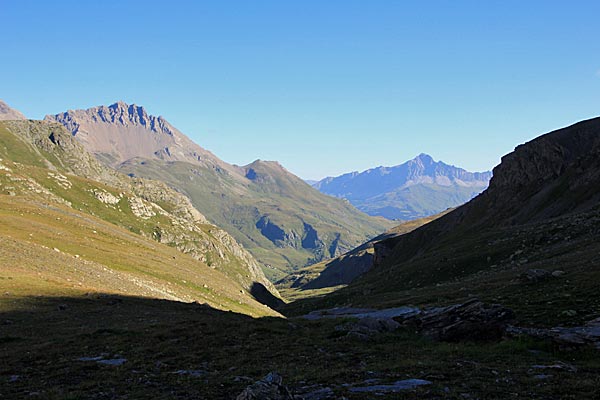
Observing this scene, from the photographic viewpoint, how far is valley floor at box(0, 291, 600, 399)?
15.3 metres

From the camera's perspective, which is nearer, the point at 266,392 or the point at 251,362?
the point at 266,392

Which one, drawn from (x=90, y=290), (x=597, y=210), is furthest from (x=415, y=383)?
(x=597, y=210)

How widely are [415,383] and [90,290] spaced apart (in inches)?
1688

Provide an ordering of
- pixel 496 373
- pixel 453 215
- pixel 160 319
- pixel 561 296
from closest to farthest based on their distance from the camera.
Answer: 1. pixel 496 373
2. pixel 561 296
3. pixel 160 319
4. pixel 453 215

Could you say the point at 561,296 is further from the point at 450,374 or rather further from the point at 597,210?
the point at 597,210

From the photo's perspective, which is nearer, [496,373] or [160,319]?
[496,373]

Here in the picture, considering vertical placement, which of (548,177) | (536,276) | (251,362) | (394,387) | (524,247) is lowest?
(536,276)

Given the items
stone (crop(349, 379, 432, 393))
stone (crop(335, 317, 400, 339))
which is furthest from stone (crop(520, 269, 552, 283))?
stone (crop(349, 379, 432, 393))

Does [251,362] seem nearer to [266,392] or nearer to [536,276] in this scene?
[266,392]

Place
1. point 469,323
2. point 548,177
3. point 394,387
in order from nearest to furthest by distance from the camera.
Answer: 1. point 394,387
2. point 469,323
3. point 548,177

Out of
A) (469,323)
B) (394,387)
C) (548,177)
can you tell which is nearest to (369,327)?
(469,323)

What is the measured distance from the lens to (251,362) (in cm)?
2092

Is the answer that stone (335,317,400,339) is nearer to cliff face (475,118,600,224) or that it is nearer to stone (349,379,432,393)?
stone (349,379,432,393)

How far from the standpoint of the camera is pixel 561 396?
13.2 m
